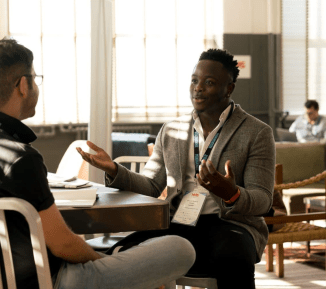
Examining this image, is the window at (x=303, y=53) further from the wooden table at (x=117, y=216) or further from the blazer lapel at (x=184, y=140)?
the wooden table at (x=117, y=216)

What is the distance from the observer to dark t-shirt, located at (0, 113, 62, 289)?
4.27 feet

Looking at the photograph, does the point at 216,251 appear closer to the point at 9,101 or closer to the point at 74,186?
the point at 74,186

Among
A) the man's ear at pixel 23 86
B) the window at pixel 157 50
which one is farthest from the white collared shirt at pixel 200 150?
the window at pixel 157 50

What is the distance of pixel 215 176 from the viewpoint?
6.04 ft

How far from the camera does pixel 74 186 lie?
1.98 metres

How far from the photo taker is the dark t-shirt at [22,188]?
1301 millimetres

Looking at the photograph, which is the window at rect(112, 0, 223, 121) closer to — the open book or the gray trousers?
the open book

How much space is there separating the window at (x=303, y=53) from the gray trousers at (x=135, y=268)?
325 inches

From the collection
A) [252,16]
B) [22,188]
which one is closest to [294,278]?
[22,188]

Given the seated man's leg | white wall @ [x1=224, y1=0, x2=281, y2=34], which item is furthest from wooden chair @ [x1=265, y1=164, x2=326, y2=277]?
white wall @ [x1=224, y1=0, x2=281, y2=34]

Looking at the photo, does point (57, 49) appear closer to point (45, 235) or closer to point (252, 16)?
point (252, 16)

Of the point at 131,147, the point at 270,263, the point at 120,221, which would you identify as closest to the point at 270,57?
the point at 131,147

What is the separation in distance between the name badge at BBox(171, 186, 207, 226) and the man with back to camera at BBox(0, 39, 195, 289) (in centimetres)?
48

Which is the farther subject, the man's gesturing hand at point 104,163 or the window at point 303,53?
the window at point 303,53
